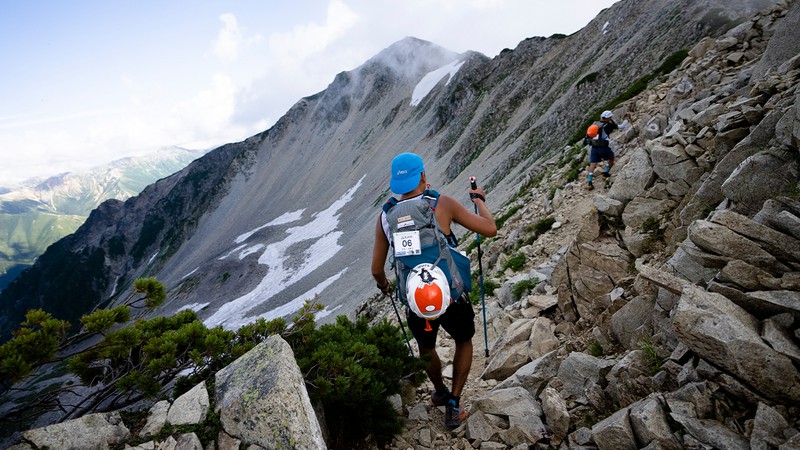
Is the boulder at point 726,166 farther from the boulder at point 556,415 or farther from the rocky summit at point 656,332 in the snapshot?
the boulder at point 556,415

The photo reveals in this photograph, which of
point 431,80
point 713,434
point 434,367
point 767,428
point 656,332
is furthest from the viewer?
point 431,80

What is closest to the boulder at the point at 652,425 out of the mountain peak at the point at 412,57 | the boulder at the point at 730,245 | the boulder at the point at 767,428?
the boulder at the point at 767,428

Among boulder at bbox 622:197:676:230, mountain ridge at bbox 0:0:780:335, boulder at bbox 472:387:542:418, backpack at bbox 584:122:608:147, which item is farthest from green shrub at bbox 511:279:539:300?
mountain ridge at bbox 0:0:780:335

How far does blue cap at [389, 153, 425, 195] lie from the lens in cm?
516

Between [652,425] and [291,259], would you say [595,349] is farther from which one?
[291,259]

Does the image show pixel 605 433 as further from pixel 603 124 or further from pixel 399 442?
pixel 603 124

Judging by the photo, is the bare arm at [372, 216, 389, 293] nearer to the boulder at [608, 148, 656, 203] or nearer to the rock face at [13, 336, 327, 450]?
the rock face at [13, 336, 327, 450]

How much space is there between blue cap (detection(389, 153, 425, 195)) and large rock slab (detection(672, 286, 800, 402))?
314 cm

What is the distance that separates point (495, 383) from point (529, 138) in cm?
3962

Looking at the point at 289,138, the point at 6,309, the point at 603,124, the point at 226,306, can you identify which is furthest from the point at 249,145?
the point at 603,124

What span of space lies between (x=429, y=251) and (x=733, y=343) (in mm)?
3004

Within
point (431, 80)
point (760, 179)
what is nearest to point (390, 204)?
point (760, 179)

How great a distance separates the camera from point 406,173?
17.0ft

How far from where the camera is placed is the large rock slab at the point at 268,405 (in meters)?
3.98
